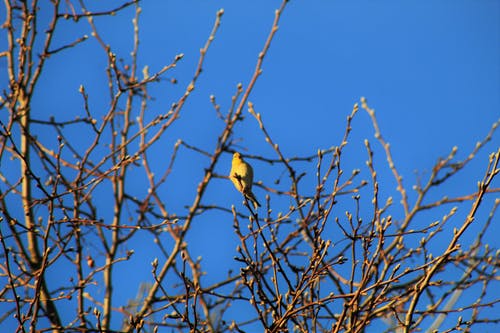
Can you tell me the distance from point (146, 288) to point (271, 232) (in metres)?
2.35

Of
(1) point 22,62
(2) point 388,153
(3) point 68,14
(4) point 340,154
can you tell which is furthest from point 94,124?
(2) point 388,153

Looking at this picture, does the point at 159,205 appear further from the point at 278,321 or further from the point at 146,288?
the point at 278,321


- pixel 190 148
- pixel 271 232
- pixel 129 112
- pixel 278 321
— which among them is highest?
pixel 129 112

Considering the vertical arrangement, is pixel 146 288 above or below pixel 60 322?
above

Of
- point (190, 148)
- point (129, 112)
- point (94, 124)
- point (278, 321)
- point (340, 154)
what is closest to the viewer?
point (278, 321)

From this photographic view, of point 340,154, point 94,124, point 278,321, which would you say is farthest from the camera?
point 94,124

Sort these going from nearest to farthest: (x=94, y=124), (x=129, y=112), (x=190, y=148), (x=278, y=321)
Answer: (x=278, y=321) → (x=94, y=124) → (x=190, y=148) → (x=129, y=112)

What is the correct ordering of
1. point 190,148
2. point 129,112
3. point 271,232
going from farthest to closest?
point 129,112
point 190,148
point 271,232

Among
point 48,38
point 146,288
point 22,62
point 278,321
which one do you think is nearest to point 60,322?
point 146,288

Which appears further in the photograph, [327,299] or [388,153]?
[388,153]

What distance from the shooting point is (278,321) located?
2.90 meters

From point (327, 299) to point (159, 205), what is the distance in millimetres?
3543

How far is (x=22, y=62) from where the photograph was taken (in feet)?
16.5

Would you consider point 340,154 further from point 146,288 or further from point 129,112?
point 129,112
